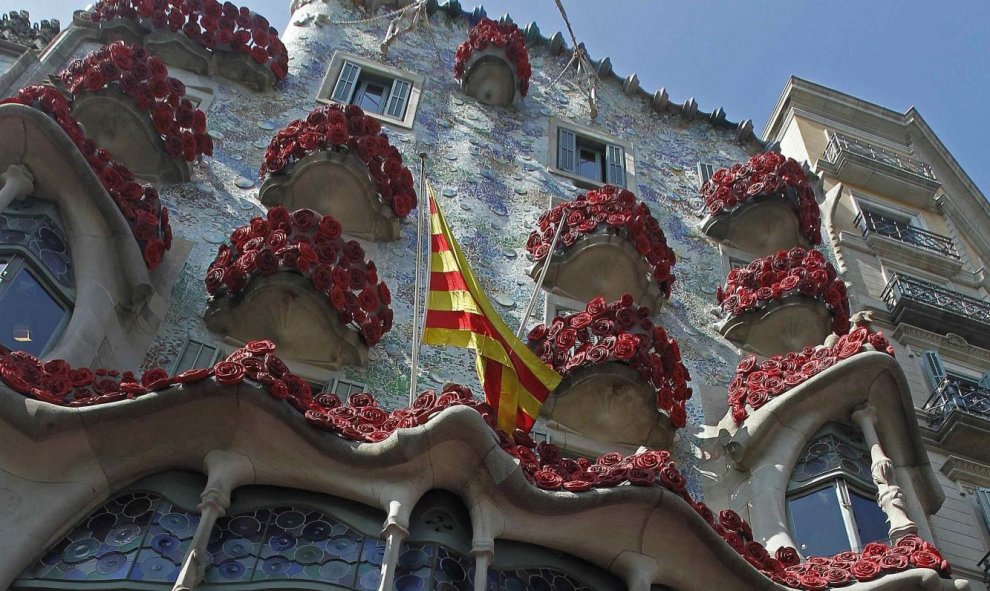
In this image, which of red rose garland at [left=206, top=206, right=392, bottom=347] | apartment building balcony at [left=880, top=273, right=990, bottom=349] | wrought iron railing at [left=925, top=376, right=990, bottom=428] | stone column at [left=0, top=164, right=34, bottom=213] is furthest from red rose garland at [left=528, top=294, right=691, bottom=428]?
apartment building balcony at [left=880, top=273, right=990, bottom=349]

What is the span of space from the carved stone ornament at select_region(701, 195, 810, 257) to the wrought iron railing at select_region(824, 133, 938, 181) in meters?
4.70

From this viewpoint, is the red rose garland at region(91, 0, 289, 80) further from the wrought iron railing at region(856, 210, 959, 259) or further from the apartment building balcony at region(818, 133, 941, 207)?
the apartment building balcony at region(818, 133, 941, 207)

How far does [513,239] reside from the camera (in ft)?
48.6

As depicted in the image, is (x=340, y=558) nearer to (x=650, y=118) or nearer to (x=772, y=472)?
(x=772, y=472)

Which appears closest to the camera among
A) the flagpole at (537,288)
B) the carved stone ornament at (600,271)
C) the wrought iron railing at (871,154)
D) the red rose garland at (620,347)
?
the flagpole at (537,288)

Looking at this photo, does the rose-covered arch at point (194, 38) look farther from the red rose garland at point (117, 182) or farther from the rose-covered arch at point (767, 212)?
the rose-covered arch at point (767, 212)

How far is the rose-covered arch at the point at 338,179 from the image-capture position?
1348cm

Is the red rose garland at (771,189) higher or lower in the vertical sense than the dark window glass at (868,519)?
higher

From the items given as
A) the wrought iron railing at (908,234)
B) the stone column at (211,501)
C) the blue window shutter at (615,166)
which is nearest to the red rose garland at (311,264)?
the stone column at (211,501)

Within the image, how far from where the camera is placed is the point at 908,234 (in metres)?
19.1

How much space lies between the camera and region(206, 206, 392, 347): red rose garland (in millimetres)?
10906

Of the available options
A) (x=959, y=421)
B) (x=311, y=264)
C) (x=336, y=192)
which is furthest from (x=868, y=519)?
(x=336, y=192)

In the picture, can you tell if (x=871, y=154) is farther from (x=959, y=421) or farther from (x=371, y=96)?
(x=371, y=96)

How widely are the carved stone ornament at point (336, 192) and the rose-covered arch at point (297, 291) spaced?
2196mm
